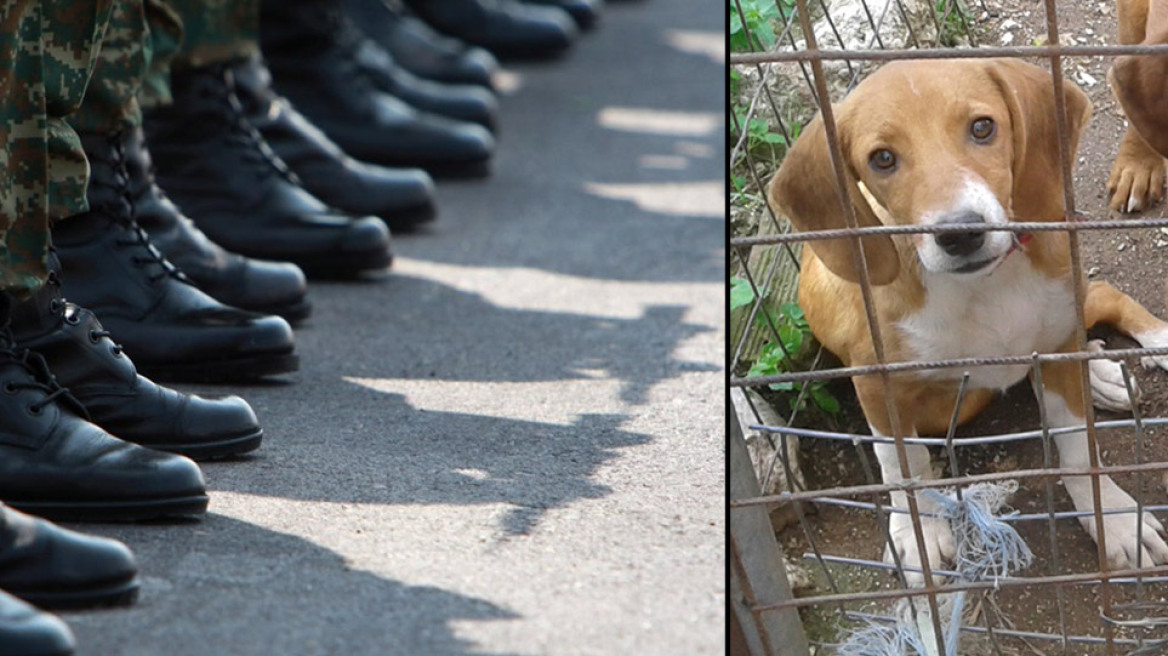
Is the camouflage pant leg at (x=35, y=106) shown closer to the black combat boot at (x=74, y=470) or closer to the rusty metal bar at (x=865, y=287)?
the black combat boot at (x=74, y=470)

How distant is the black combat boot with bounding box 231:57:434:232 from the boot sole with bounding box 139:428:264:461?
1.40 m

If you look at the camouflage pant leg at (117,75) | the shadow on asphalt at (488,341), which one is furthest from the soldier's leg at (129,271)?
the shadow on asphalt at (488,341)

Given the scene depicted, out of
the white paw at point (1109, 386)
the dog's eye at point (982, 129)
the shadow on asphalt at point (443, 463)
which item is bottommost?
the shadow on asphalt at point (443, 463)

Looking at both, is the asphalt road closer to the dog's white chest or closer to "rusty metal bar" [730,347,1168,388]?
"rusty metal bar" [730,347,1168,388]

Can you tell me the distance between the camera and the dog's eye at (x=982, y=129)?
5.89 feet

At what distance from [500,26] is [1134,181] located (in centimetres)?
407

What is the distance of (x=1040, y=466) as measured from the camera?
198 cm

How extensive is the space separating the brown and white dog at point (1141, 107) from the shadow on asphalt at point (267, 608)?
88cm

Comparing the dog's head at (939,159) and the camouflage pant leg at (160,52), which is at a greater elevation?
the dog's head at (939,159)

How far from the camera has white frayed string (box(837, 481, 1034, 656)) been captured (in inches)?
76.9

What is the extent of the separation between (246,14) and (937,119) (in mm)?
1796

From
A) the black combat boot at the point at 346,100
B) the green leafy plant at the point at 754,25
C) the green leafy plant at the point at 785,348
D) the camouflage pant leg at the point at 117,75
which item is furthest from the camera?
the black combat boot at the point at 346,100

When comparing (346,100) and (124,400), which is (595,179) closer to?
Answer: (346,100)

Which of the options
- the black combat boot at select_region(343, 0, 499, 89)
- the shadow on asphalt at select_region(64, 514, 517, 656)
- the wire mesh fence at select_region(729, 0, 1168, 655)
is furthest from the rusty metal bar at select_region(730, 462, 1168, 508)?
the black combat boot at select_region(343, 0, 499, 89)
